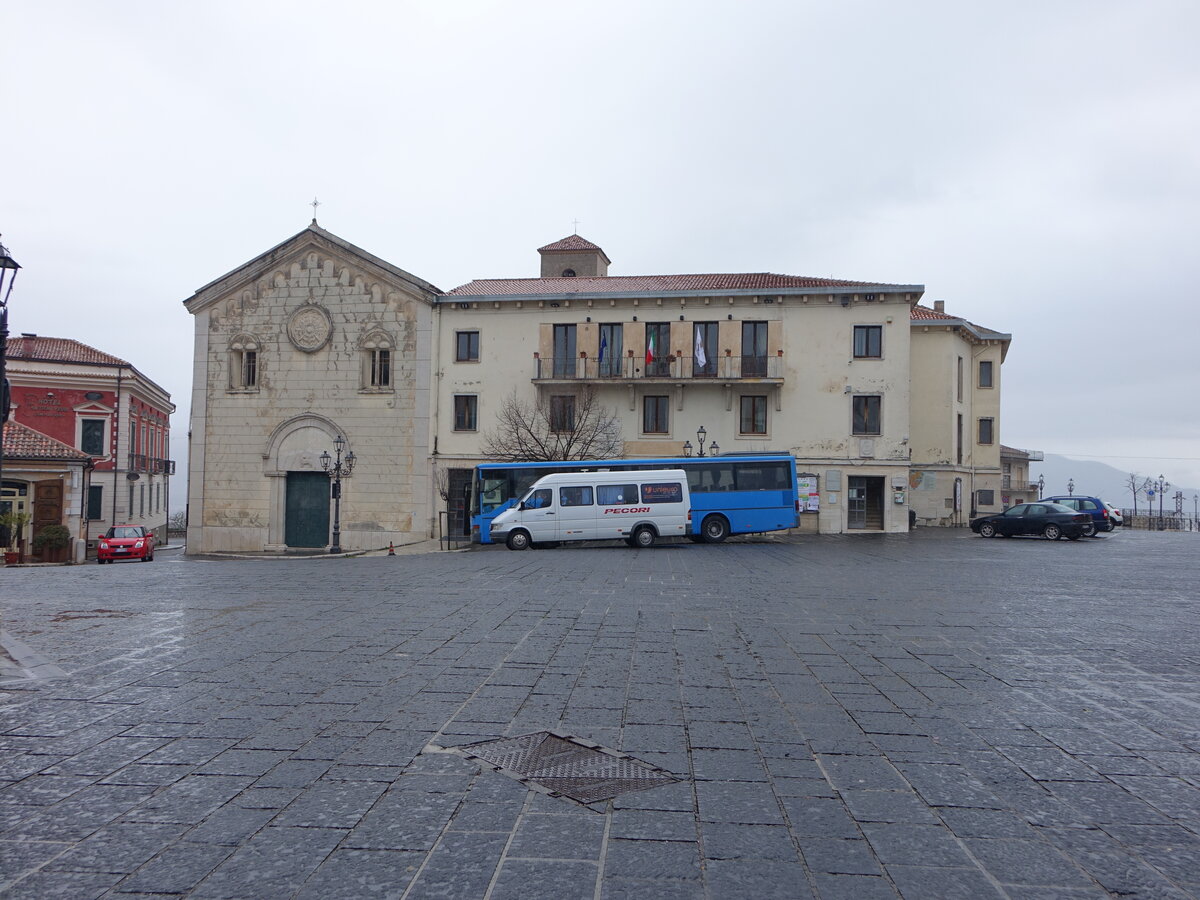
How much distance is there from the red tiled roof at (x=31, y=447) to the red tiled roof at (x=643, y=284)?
1692cm

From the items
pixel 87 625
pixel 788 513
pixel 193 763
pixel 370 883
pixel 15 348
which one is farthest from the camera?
pixel 15 348

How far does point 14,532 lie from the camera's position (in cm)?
3391

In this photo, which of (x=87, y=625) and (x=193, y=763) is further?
(x=87, y=625)

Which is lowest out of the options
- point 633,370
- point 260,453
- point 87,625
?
point 87,625

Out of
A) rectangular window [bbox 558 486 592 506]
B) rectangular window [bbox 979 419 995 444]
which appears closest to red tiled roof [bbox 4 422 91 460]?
rectangular window [bbox 558 486 592 506]

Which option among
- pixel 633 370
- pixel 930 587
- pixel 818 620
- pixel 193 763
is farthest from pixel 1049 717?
pixel 633 370

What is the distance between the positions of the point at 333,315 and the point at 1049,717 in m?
36.1

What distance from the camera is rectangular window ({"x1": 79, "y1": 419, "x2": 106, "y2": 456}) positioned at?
156 feet

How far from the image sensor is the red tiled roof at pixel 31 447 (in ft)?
118

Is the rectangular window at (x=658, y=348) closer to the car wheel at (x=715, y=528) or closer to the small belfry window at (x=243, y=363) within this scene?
the car wheel at (x=715, y=528)

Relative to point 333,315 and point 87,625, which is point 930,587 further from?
point 333,315

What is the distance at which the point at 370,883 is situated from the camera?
3588 mm

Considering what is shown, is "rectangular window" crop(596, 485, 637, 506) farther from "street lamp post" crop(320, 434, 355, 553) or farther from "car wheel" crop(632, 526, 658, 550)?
"street lamp post" crop(320, 434, 355, 553)

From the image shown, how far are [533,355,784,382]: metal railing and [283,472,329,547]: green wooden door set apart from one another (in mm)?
10301
